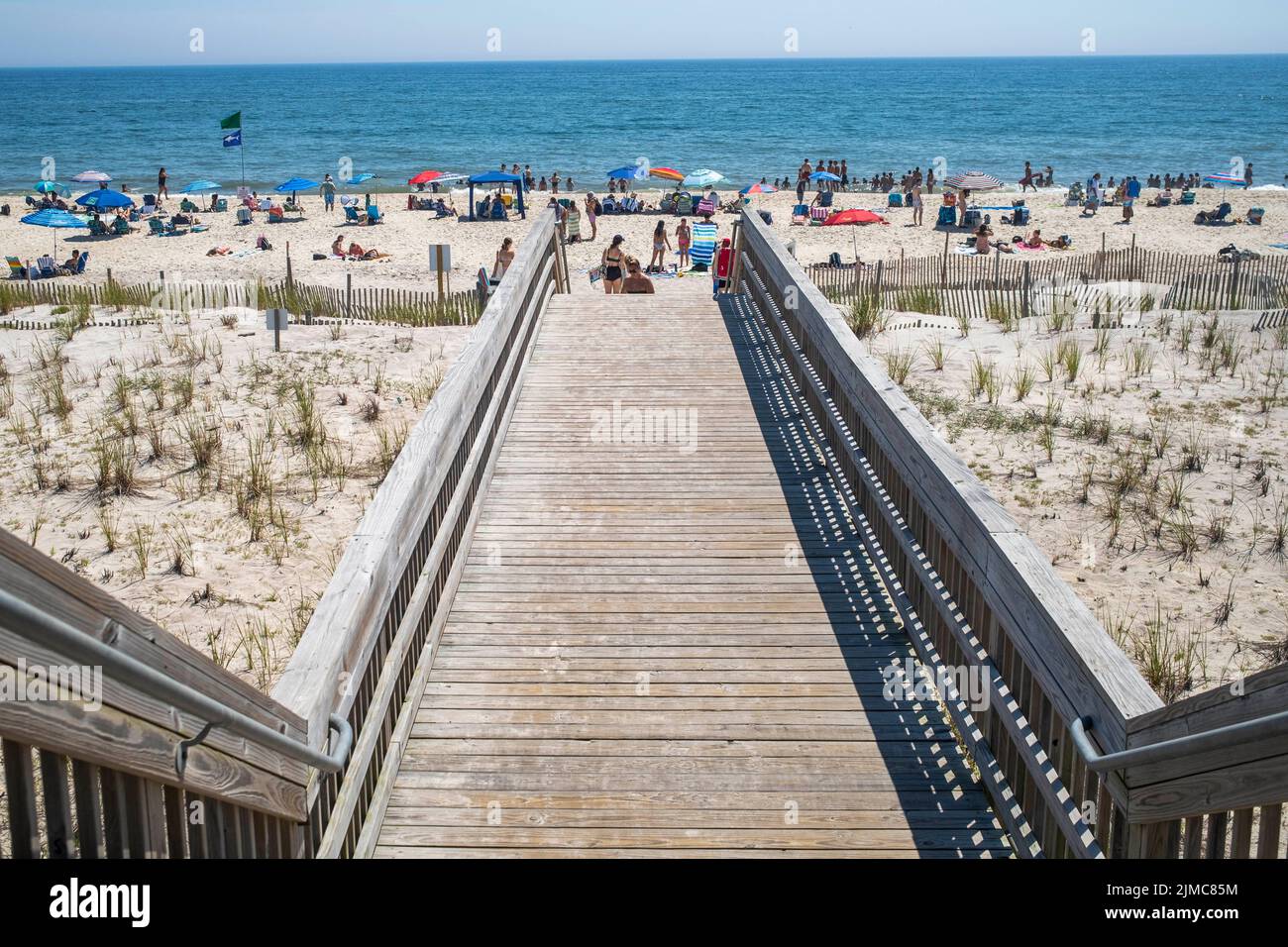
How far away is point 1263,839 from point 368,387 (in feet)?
40.2

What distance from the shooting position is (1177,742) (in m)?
3.05

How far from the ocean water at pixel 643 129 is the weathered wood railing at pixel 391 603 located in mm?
42126

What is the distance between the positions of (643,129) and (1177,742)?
323 feet

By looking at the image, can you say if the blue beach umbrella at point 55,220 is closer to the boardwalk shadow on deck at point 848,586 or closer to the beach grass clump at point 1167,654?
the boardwalk shadow on deck at point 848,586

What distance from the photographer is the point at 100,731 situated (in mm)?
2336

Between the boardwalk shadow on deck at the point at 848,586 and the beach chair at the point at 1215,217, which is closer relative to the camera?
the boardwalk shadow on deck at the point at 848,586

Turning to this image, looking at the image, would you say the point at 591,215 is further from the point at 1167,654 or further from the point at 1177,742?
the point at 1177,742

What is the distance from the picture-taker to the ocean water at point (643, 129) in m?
70.1

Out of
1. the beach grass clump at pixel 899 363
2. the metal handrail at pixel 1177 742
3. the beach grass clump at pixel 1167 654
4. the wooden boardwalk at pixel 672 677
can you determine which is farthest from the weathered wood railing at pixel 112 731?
the beach grass clump at pixel 899 363

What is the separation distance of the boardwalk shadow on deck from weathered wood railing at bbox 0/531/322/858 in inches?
105

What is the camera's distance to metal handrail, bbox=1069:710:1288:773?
2.59 metres

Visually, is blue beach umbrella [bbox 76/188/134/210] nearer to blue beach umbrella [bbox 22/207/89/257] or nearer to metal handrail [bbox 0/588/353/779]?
blue beach umbrella [bbox 22/207/89/257]

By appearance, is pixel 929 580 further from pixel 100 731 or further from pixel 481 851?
pixel 100 731
